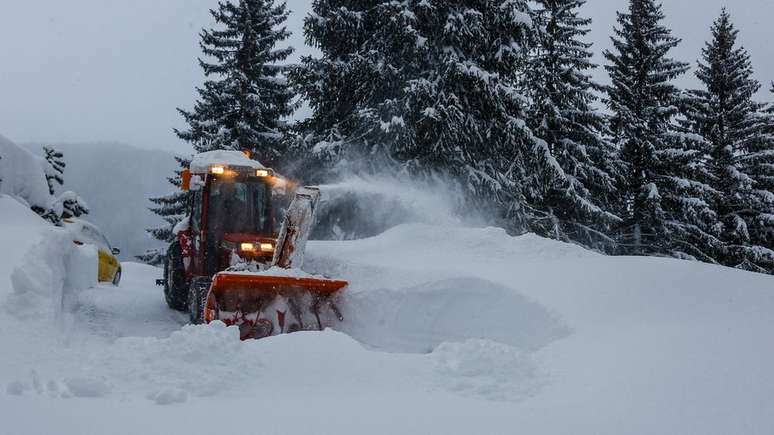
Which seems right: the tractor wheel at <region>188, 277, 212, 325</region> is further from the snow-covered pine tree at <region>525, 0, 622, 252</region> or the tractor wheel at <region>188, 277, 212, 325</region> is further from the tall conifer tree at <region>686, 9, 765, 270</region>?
the tall conifer tree at <region>686, 9, 765, 270</region>

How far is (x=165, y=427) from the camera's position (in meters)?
3.40

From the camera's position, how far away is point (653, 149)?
79.7ft

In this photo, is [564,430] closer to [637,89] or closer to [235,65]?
[235,65]

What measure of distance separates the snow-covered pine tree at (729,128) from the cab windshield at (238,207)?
2148 cm

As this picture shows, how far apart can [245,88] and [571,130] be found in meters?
12.9

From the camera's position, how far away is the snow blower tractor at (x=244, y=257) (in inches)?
301

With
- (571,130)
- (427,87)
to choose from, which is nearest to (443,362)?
(427,87)

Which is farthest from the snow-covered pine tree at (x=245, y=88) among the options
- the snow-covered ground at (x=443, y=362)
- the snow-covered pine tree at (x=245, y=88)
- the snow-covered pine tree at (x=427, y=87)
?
the snow-covered ground at (x=443, y=362)

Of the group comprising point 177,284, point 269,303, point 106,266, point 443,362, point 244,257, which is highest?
point 244,257

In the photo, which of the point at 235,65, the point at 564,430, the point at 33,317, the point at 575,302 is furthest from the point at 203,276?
the point at 235,65

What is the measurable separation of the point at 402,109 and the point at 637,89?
14.1 meters

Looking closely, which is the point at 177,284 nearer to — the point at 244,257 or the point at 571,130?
the point at 244,257

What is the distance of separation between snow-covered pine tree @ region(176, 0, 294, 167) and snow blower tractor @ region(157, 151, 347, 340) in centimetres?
1275

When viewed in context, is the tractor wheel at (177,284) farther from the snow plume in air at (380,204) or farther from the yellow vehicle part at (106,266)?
the snow plume in air at (380,204)
